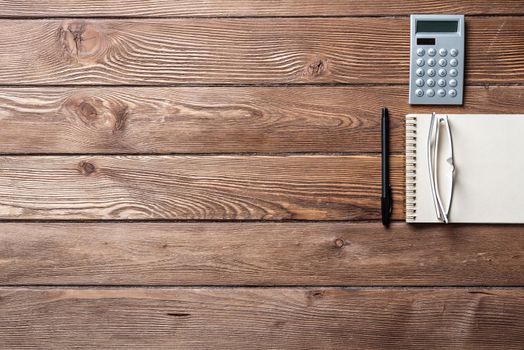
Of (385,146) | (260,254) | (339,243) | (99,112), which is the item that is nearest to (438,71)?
(385,146)

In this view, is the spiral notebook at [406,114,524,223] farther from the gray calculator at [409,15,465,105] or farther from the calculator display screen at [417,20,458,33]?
the calculator display screen at [417,20,458,33]

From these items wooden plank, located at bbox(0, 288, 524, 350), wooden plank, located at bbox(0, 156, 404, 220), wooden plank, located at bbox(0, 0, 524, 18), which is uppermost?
wooden plank, located at bbox(0, 0, 524, 18)

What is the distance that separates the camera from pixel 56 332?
98 centimetres

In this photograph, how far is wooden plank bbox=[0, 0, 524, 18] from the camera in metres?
0.96

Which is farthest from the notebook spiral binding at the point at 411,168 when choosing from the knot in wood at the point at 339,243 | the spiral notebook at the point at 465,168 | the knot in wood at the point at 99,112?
the knot in wood at the point at 99,112

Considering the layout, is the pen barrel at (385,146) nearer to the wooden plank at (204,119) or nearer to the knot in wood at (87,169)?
the wooden plank at (204,119)

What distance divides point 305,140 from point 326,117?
0.06 meters

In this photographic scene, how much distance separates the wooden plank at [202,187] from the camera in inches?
38.3

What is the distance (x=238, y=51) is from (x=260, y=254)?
1.21 ft

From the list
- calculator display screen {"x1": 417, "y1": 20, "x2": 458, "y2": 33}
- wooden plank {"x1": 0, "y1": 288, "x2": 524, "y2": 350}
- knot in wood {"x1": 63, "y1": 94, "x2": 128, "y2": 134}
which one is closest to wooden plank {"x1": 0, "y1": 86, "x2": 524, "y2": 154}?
knot in wood {"x1": 63, "y1": 94, "x2": 128, "y2": 134}

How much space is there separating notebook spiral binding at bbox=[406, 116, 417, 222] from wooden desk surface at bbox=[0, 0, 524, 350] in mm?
18

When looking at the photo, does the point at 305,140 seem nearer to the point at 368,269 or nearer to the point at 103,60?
the point at 368,269

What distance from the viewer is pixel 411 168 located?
0.95 meters

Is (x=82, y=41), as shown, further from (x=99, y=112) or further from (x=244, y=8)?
(x=244, y=8)
